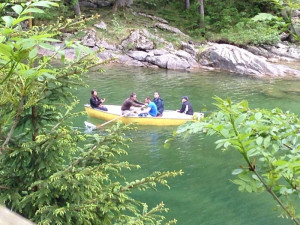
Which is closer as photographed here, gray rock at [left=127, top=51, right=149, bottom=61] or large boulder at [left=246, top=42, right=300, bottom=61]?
gray rock at [left=127, top=51, right=149, bottom=61]

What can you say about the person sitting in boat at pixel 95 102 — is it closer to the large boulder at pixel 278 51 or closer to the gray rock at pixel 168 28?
the gray rock at pixel 168 28

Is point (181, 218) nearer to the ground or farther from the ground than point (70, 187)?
nearer to the ground

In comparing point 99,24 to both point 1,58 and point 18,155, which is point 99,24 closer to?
point 18,155

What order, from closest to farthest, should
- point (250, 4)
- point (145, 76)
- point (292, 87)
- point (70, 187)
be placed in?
point (70, 187)
point (292, 87)
point (145, 76)
point (250, 4)

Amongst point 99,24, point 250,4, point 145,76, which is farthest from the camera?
point 250,4

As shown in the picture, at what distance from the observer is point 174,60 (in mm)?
26031

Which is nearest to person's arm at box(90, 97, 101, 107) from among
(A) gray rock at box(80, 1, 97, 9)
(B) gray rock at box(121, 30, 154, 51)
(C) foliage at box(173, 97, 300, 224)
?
(C) foliage at box(173, 97, 300, 224)

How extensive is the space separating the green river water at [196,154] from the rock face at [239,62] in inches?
72.1

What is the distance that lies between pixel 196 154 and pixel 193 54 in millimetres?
16828

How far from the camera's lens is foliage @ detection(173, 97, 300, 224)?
1.90 meters

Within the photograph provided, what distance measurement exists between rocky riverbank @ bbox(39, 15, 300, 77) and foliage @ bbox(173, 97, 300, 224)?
73.7 ft

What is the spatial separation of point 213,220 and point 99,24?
23892mm

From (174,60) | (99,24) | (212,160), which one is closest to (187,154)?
(212,160)

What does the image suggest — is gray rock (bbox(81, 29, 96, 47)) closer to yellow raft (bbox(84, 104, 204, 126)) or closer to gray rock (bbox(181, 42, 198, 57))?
gray rock (bbox(181, 42, 198, 57))
